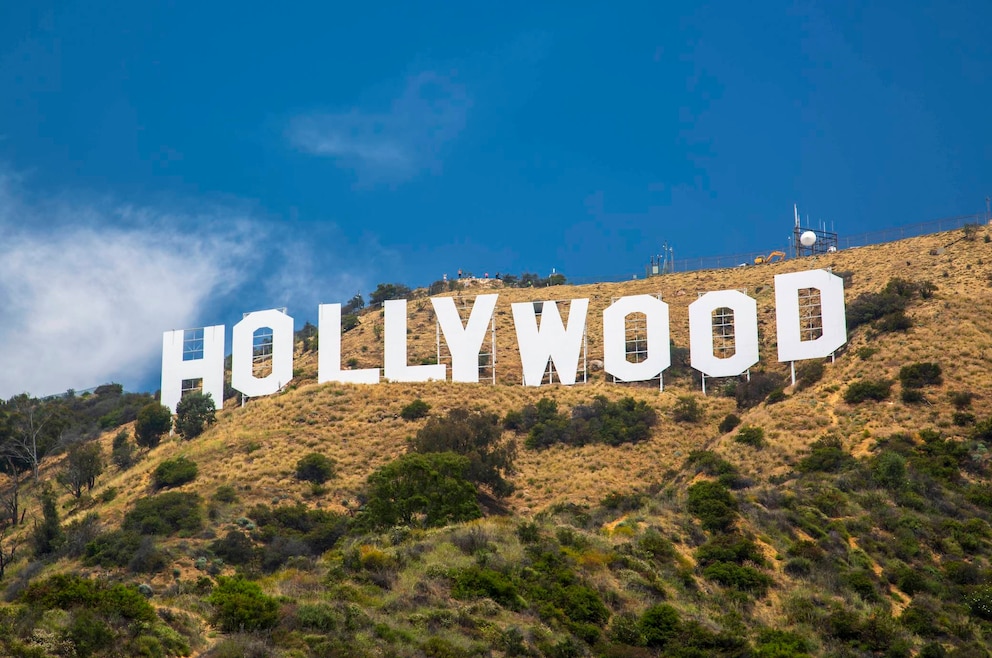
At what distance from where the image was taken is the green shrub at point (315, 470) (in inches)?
2078

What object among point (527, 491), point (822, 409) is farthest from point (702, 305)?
point (527, 491)

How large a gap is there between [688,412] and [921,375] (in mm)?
10531

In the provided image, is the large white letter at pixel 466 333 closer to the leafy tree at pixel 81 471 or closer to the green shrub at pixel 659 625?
the leafy tree at pixel 81 471

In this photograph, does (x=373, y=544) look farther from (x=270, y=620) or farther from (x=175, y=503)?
(x=175, y=503)

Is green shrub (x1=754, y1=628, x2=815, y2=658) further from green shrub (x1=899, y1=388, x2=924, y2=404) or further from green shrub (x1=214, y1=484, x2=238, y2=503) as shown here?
green shrub (x1=214, y1=484, x2=238, y2=503)

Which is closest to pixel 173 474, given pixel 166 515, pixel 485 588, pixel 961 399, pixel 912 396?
pixel 166 515

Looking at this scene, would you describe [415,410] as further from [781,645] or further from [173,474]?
[781,645]

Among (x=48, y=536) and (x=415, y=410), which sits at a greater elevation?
(x=415, y=410)

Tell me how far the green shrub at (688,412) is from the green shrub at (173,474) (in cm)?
2180

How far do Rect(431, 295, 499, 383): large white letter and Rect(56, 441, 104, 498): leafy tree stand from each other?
56.6 feet

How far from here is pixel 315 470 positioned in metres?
53.0

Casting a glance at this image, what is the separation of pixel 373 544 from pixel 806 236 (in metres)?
42.2

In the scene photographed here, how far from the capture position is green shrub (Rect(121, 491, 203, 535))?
46.9m

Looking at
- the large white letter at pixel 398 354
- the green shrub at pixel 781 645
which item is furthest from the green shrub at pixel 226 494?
the green shrub at pixel 781 645
